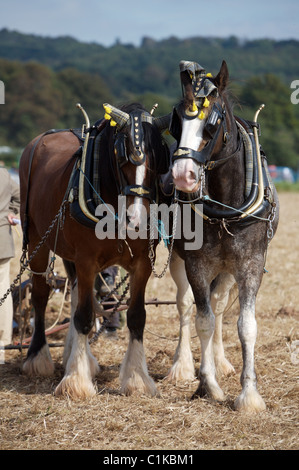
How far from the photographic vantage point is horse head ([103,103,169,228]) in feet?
13.7

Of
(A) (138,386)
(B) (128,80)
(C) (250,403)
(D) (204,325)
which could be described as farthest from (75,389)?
(B) (128,80)

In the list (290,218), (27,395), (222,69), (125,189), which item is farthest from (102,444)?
(290,218)

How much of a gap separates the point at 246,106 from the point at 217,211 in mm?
885

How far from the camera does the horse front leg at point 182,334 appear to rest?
17.0 ft

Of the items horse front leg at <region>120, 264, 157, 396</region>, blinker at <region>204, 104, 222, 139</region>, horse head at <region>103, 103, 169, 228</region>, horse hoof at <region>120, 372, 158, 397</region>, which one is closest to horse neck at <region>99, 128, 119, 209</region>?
horse head at <region>103, 103, 169, 228</region>

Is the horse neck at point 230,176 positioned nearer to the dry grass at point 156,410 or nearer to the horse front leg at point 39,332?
the dry grass at point 156,410

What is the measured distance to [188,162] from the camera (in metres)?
3.87

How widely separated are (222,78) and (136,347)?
2.09m

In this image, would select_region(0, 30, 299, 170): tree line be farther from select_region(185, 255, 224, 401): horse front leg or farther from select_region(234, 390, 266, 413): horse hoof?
select_region(234, 390, 266, 413): horse hoof

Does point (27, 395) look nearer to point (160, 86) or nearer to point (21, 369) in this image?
point (21, 369)

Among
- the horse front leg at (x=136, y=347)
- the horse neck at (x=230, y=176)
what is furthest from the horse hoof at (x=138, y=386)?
the horse neck at (x=230, y=176)

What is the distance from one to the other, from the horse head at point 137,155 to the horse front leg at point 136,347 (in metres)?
0.74

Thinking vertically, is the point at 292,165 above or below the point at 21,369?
above

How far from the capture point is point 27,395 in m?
4.77
